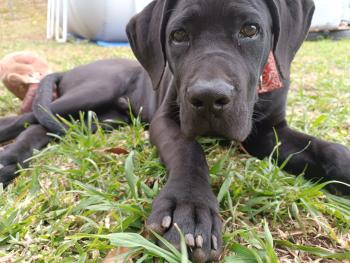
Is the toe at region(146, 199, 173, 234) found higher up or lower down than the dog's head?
lower down

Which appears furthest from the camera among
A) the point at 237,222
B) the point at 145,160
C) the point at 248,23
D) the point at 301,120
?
the point at 301,120

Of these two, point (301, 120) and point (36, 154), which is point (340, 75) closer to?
point (301, 120)

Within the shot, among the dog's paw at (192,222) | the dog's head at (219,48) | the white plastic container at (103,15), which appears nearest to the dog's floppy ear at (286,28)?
the dog's head at (219,48)

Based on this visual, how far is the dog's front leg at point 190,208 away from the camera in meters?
1.44

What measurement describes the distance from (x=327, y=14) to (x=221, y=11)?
1332 cm

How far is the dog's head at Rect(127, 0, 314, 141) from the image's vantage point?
1.79 meters

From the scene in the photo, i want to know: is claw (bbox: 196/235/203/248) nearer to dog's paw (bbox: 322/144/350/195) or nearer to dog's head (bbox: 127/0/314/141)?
dog's head (bbox: 127/0/314/141)

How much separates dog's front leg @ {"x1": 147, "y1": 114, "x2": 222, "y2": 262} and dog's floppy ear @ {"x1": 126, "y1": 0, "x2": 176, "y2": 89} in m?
0.60

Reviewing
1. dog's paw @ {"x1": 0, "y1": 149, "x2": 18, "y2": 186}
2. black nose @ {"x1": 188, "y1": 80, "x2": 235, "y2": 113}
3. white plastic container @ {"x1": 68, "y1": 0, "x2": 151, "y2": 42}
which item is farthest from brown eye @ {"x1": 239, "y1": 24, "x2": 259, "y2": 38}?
white plastic container @ {"x1": 68, "y1": 0, "x2": 151, "y2": 42}

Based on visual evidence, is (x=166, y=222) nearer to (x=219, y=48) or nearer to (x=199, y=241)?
(x=199, y=241)

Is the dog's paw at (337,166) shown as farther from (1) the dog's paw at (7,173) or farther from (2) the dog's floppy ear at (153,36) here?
(1) the dog's paw at (7,173)

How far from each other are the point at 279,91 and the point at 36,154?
1.63m

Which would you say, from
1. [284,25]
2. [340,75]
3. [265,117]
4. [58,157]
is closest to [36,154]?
[58,157]

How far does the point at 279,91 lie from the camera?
2.64 meters
